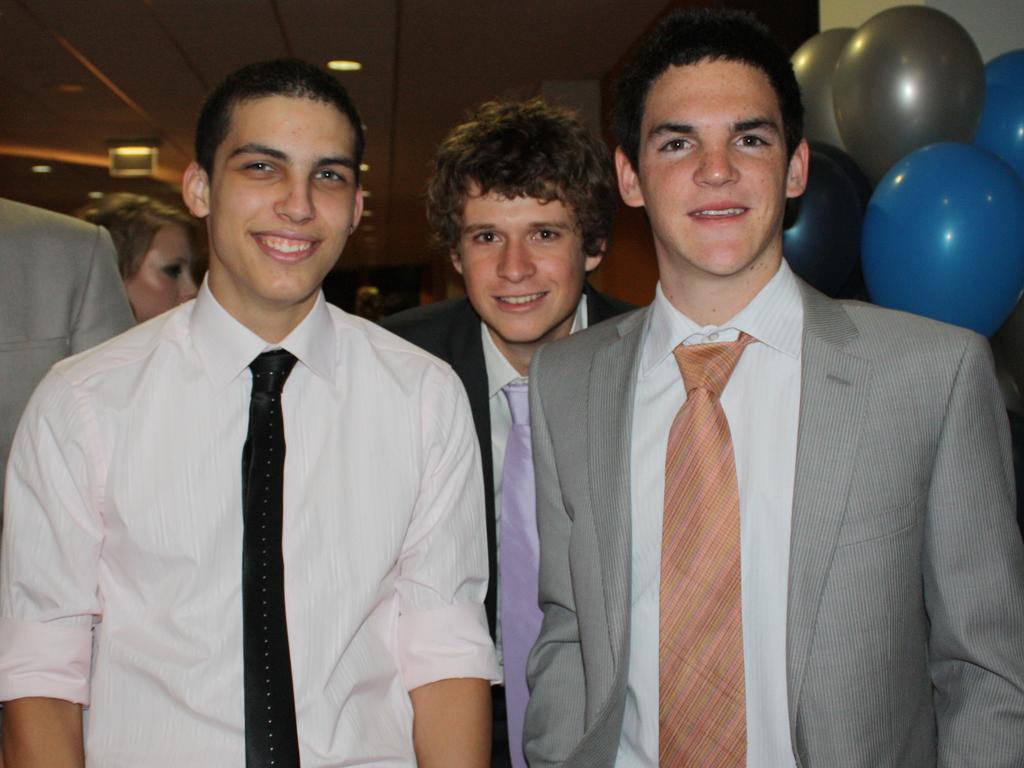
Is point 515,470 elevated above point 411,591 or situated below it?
above

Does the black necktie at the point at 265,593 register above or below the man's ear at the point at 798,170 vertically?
below

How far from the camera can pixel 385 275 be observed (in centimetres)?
2358

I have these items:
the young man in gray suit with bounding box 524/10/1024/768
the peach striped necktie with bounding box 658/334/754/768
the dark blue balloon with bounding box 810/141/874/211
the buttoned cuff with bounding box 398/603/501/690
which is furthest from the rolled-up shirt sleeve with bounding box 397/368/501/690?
the dark blue balloon with bounding box 810/141/874/211

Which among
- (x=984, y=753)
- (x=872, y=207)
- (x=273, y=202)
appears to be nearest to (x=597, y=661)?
(x=984, y=753)

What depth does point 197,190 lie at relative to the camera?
5.98 feet

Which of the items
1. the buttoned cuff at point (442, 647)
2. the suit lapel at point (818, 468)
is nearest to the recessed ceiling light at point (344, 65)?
the buttoned cuff at point (442, 647)

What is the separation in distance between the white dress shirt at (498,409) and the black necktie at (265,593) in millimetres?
671

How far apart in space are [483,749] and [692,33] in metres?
1.24

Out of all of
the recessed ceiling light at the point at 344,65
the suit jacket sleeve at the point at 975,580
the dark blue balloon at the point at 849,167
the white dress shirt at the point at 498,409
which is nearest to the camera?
the suit jacket sleeve at the point at 975,580

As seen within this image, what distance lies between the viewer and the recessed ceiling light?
648cm

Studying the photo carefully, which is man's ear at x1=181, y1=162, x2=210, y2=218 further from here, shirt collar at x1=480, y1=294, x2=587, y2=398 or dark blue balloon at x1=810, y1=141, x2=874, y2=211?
dark blue balloon at x1=810, y1=141, x2=874, y2=211

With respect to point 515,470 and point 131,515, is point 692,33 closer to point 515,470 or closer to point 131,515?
point 515,470

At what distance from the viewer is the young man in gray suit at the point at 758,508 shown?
140cm

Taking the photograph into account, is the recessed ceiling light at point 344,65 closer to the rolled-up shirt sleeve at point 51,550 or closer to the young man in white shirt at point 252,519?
the young man in white shirt at point 252,519
